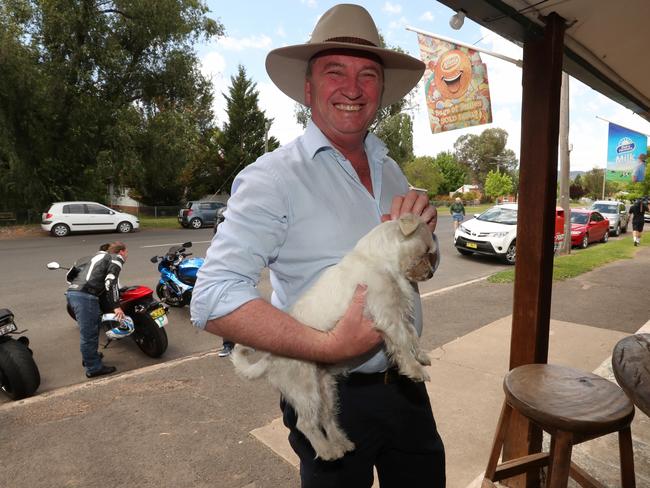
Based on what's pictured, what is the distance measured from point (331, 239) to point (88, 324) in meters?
5.45

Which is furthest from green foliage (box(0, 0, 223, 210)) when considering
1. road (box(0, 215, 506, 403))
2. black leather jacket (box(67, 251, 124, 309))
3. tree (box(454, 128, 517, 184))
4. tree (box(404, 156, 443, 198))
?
tree (box(454, 128, 517, 184))

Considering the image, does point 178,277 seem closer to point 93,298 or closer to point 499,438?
point 93,298

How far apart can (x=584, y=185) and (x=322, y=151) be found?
116 m

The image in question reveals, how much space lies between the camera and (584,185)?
9994cm

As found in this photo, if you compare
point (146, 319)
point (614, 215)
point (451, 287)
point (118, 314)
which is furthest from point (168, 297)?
point (614, 215)

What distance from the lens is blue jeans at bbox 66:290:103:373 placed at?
5941 millimetres

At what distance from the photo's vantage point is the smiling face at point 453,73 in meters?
9.84

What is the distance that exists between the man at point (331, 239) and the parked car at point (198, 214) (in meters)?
26.3

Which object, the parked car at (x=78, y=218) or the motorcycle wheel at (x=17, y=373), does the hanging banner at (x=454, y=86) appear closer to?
the motorcycle wheel at (x=17, y=373)

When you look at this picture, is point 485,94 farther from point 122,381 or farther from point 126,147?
point 126,147

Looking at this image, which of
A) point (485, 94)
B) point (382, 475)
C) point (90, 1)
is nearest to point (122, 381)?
point (382, 475)

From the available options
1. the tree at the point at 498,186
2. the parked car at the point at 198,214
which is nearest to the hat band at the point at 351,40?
the parked car at the point at 198,214

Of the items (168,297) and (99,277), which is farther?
(168,297)

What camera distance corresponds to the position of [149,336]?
663 cm
